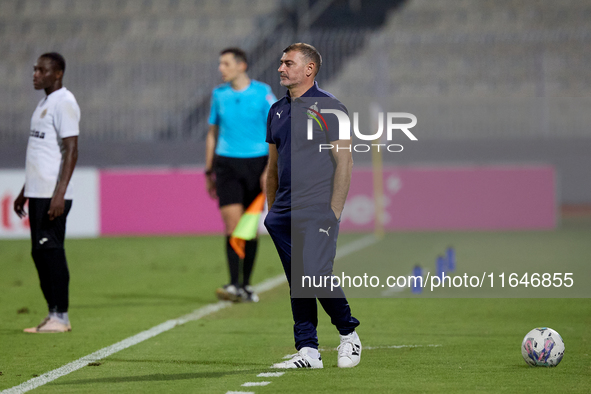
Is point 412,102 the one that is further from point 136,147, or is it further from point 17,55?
point 17,55

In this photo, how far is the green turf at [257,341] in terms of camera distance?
433 cm

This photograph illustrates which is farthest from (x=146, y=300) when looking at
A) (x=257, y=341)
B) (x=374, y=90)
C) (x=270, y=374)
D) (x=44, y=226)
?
(x=374, y=90)

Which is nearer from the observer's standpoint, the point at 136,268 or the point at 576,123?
the point at 136,268

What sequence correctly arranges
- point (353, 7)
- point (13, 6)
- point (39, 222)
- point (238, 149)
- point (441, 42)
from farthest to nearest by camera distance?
point (13, 6), point (353, 7), point (441, 42), point (238, 149), point (39, 222)

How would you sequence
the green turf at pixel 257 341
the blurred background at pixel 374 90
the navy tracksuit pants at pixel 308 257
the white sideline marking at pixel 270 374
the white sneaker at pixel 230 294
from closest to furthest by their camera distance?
the green turf at pixel 257 341
the white sideline marking at pixel 270 374
the navy tracksuit pants at pixel 308 257
the white sneaker at pixel 230 294
the blurred background at pixel 374 90

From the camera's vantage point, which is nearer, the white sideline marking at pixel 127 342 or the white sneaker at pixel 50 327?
the white sideline marking at pixel 127 342

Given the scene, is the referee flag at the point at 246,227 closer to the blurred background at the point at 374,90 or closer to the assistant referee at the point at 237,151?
the assistant referee at the point at 237,151

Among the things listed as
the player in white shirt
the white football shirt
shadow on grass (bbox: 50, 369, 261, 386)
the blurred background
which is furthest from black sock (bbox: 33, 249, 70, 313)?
the blurred background

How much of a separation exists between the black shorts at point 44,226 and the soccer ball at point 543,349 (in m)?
2.90

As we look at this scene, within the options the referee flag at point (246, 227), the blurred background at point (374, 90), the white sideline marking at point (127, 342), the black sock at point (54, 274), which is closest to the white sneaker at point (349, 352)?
the white sideline marking at point (127, 342)

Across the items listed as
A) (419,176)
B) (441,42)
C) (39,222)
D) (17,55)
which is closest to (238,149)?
(39,222)

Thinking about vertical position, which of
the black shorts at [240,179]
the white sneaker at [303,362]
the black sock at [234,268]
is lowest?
the white sneaker at [303,362]

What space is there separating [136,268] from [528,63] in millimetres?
11191

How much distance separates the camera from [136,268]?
10617mm
